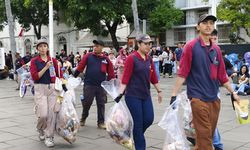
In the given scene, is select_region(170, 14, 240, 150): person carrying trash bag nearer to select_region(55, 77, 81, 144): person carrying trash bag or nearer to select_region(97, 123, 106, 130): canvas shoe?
select_region(55, 77, 81, 144): person carrying trash bag

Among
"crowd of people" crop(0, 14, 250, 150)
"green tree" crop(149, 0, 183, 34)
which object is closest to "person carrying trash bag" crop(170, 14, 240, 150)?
"crowd of people" crop(0, 14, 250, 150)

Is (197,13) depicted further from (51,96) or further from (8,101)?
(51,96)

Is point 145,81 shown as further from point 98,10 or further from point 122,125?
point 98,10

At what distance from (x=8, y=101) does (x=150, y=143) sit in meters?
7.38

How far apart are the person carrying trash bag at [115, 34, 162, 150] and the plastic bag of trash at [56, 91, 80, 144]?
3.92 ft

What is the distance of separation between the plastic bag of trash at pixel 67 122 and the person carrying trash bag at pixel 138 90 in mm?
1195

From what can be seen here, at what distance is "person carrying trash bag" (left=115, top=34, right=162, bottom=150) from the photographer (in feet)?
18.3

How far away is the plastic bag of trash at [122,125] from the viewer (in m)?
5.63

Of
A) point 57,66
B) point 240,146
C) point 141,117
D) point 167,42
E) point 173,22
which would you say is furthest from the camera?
point 167,42

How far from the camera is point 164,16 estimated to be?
107ft

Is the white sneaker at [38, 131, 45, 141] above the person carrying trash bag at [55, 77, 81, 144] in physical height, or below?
below

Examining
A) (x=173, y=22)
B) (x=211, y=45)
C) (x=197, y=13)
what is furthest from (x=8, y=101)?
(x=197, y=13)

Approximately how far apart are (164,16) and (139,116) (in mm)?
A: 27597

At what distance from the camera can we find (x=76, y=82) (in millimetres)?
7230
